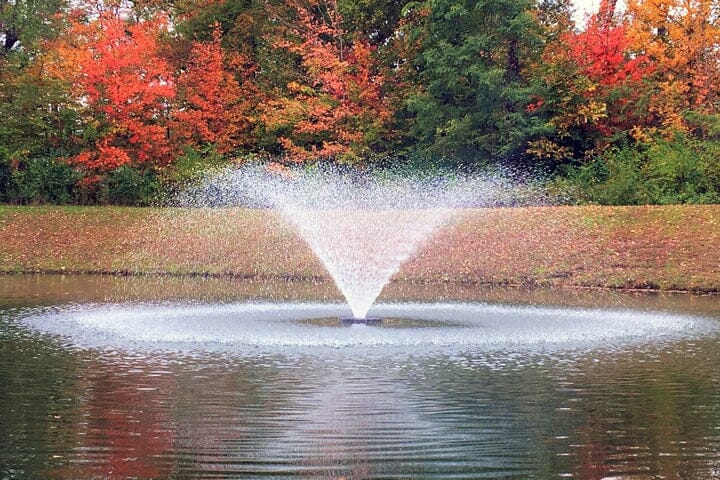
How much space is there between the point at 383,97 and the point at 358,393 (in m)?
31.8

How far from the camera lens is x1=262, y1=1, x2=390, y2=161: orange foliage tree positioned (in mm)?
40594

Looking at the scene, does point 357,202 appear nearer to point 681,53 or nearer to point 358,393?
point 681,53

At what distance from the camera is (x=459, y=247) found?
2944cm

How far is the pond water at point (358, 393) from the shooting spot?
8094 millimetres

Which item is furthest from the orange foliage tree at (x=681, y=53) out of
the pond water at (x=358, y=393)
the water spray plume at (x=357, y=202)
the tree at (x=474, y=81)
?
the pond water at (x=358, y=393)

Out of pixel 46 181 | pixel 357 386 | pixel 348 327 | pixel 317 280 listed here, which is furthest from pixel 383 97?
pixel 357 386

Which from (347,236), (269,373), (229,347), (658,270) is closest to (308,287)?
(347,236)

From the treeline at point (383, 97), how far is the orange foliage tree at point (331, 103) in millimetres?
86

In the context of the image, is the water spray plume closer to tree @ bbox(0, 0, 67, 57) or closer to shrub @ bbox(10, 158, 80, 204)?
shrub @ bbox(10, 158, 80, 204)

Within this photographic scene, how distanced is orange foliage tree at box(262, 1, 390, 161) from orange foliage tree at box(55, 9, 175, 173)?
438 centimetres

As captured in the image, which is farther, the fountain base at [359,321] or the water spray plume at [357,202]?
the water spray plume at [357,202]

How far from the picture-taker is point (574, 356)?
1389 cm

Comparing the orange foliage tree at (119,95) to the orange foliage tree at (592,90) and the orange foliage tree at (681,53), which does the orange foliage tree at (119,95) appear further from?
the orange foliage tree at (681,53)

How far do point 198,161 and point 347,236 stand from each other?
431 inches
